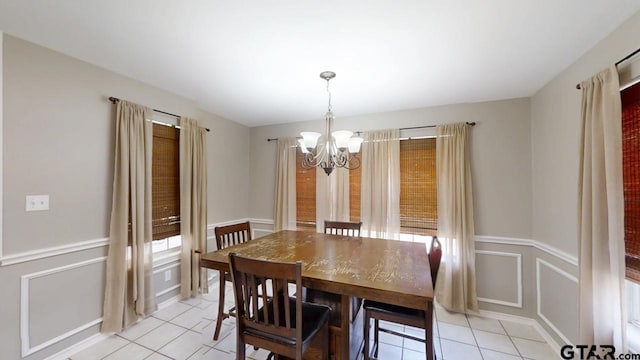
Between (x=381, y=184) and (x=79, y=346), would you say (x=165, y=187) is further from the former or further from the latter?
(x=381, y=184)

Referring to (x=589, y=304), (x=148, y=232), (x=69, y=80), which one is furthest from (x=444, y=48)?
(x=148, y=232)

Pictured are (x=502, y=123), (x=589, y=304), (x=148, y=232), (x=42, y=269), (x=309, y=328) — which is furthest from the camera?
(x=502, y=123)

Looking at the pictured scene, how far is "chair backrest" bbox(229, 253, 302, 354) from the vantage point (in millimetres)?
1330

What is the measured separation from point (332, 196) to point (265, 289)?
229 centimetres

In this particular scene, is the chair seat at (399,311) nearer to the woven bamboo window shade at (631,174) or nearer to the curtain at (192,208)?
the woven bamboo window shade at (631,174)

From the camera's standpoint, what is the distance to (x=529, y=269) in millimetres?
2676

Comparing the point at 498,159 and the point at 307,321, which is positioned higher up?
the point at 498,159

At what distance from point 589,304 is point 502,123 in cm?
193

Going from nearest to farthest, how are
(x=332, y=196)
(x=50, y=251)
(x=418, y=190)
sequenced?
(x=50, y=251), (x=418, y=190), (x=332, y=196)

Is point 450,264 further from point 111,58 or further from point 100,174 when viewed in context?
point 111,58

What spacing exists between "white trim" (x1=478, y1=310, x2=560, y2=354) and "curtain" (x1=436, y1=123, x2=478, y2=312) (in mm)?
172

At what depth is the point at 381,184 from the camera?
329 cm

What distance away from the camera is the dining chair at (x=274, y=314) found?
134 centimetres

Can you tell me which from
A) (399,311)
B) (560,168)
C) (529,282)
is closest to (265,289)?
(399,311)
